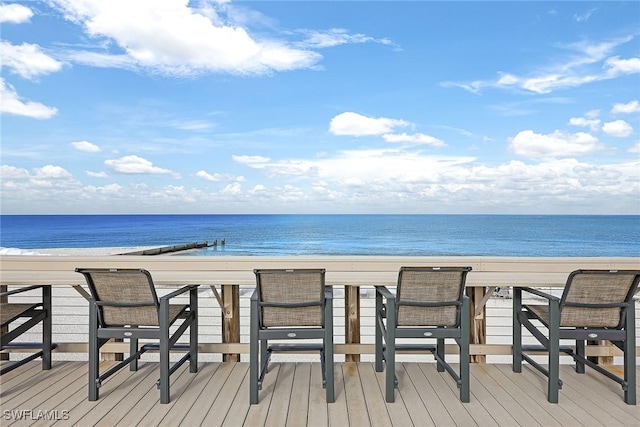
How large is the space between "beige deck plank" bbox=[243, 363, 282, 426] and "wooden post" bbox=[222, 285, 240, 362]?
0.42m

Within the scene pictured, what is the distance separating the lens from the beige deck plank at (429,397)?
2.52 meters

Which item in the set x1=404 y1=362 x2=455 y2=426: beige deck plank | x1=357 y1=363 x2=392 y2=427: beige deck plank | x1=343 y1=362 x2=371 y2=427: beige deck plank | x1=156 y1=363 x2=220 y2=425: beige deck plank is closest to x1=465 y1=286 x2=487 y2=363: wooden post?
x1=404 y1=362 x2=455 y2=426: beige deck plank

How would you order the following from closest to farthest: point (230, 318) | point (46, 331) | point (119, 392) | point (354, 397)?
point (354, 397)
point (119, 392)
point (46, 331)
point (230, 318)

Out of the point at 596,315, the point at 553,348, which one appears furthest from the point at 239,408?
the point at 596,315

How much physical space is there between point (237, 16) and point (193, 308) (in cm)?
1220

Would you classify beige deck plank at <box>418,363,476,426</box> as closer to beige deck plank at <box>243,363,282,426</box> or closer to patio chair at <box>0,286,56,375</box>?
beige deck plank at <box>243,363,282,426</box>

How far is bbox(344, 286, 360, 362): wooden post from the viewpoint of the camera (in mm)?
3594

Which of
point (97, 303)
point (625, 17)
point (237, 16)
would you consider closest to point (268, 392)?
point (97, 303)

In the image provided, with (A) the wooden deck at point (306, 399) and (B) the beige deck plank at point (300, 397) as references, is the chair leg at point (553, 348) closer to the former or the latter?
(A) the wooden deck at point (306, 399)

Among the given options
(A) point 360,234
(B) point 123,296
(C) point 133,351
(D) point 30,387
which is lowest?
(A) point 360,234

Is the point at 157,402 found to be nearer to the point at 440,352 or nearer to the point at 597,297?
the point at 440,352

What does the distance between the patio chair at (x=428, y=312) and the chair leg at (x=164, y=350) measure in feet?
4.56

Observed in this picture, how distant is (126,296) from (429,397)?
2.06 meters

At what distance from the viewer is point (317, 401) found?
276cm
